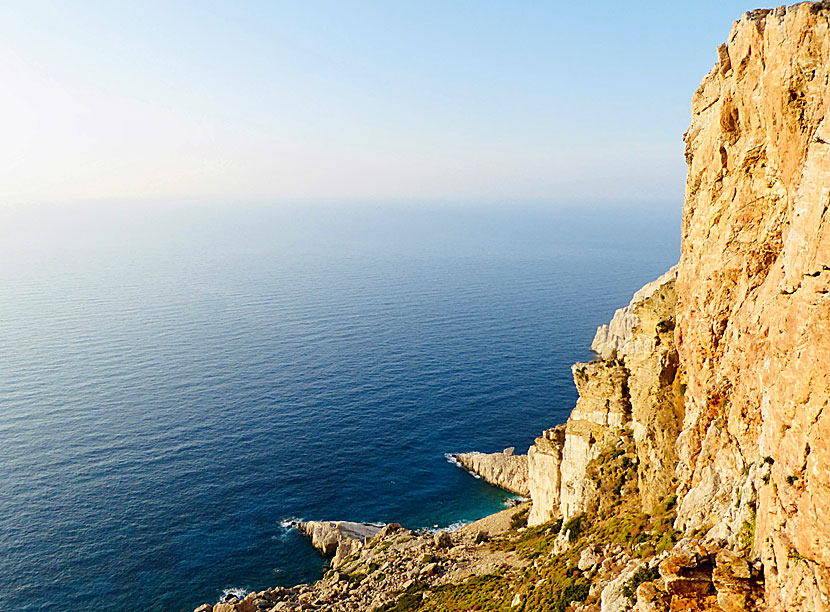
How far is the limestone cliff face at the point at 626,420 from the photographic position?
36656 millimetres

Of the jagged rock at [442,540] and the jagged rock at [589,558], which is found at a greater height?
the jagged rock at [589,558]

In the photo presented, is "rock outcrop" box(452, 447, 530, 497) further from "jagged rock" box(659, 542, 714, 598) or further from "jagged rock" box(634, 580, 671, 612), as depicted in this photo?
"jagged rock" box(659, 542, 714, 598)

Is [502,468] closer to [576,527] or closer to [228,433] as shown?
[576,527]

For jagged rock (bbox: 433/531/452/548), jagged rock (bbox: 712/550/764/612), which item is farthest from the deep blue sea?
jagged rock (bbox: 712/550/764/612)

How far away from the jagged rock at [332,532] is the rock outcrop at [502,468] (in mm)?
21769

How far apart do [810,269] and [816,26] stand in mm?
10735

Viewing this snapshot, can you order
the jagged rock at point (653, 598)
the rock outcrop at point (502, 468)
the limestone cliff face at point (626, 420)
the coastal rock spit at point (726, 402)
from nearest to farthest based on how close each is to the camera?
the coastal rock spit at point (726, 402)
the jagged rock at point (653, 598)
the limestone cliff face at point (626, 420)
the rock outcrop at point (502, 468)

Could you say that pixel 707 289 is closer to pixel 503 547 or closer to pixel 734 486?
pixel 734 486

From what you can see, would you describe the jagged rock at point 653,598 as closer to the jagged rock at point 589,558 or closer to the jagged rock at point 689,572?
the jagged rock at point 689,572

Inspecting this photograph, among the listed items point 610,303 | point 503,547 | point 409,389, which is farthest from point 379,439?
point 610,303

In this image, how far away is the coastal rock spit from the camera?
1733 cm

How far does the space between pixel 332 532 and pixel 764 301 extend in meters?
62.7

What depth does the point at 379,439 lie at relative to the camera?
97.4 meters

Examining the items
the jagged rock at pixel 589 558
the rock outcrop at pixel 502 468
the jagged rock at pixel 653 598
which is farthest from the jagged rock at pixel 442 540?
the jagged rock at pixel 653 598
